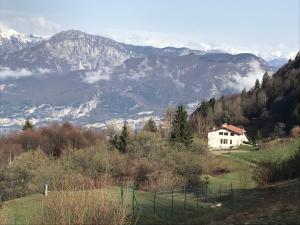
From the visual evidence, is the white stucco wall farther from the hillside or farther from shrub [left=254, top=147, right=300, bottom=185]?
shrub [left=254, top=147, right=300, bottom=185]

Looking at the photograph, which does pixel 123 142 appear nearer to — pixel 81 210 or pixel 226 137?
pixel 226 137

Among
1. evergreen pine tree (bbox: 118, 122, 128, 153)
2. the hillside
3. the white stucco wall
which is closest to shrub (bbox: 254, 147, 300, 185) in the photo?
evergreen pine tree (bbox: 118, 122, 128, 153)

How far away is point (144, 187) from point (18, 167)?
22484 millimetres

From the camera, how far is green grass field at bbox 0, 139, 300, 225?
16234 mm

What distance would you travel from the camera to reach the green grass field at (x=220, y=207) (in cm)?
1623

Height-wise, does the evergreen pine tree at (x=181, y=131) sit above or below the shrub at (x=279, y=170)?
above

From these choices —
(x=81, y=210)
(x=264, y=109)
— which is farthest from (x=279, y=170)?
(x=264, y=109)

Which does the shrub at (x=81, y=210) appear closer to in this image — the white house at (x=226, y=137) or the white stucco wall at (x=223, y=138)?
the white house at (x=226, y=137)

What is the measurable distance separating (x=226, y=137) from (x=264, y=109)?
17746mm

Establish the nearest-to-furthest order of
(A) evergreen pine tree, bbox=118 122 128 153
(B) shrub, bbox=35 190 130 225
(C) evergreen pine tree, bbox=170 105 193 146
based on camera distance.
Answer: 1. (B) shrub, bbox=35 190 130 225
2. (A) evergreen pine tree, bbox=118 122 128 153
3. (C) evergreen pine tree, bbox=170 105 193 146

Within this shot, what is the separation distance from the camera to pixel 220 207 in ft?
88.2

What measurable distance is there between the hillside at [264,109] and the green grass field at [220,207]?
67157 millimetres

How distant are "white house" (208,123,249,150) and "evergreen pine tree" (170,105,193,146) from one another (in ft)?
113

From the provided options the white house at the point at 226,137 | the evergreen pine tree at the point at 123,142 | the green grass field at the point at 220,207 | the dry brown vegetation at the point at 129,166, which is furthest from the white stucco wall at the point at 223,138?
the green grass field at the point at 220,207
